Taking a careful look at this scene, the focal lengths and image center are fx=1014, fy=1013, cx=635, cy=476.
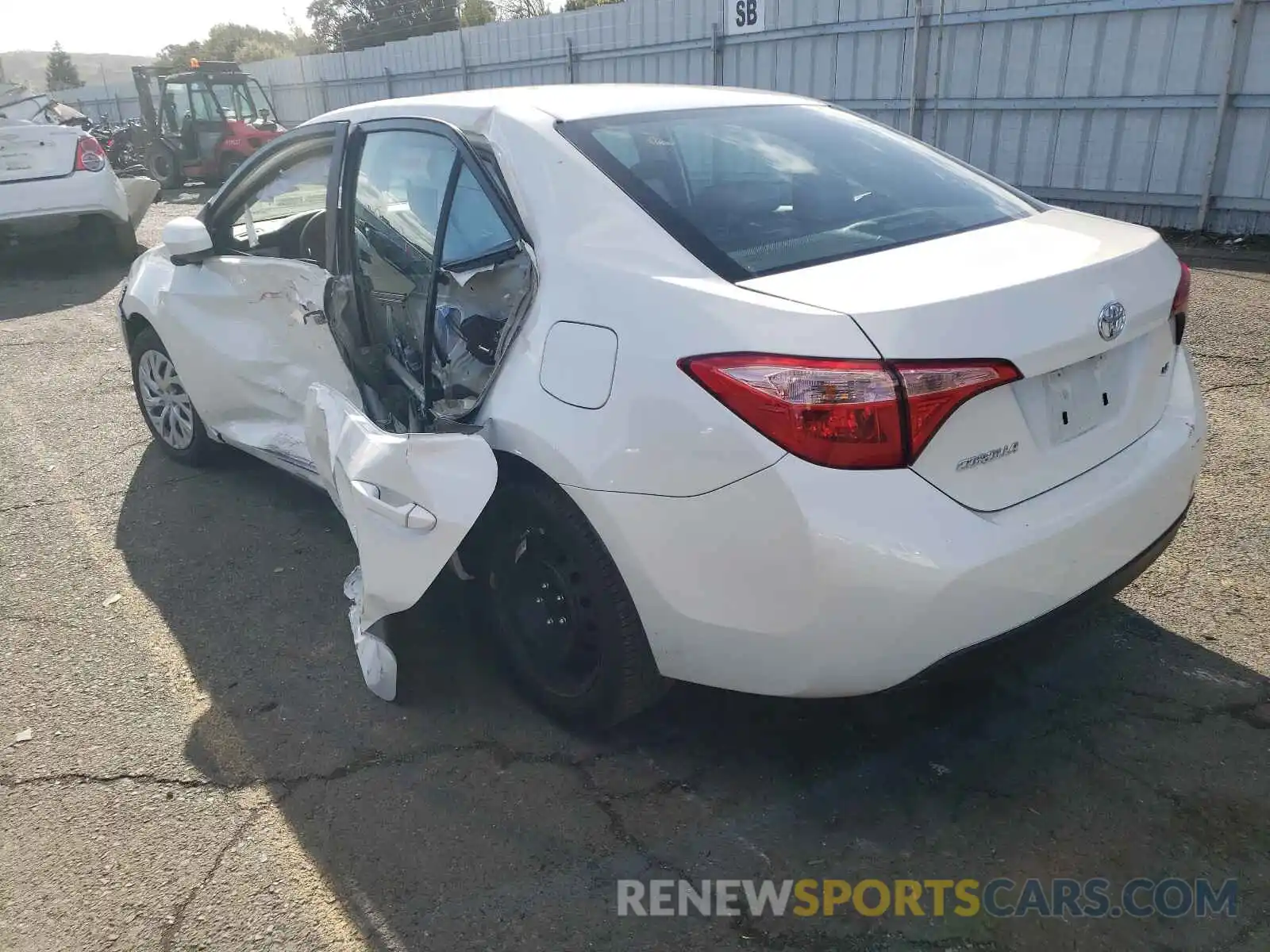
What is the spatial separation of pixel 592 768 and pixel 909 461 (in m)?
1.23

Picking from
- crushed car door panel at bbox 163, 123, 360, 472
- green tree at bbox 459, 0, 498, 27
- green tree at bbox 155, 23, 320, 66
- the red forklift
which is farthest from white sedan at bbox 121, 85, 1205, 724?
green tree at bbox 155, 23, 320, 66

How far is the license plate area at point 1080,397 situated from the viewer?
228cm

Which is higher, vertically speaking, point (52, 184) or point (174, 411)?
point (52, 184)

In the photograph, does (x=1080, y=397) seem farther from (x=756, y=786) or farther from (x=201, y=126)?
(x=201, y=126)

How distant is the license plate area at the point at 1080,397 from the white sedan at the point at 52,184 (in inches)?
404

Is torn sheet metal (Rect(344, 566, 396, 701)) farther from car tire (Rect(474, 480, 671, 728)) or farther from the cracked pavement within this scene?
car tire (Rect(474, 480, 671, 728))

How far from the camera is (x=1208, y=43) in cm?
876

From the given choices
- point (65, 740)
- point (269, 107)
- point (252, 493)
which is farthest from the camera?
point (269, 107)

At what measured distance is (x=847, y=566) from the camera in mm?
2068

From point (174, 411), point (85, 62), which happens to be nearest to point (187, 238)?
point (174, 411)

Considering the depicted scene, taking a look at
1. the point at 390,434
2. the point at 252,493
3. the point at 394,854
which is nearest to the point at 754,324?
the point at 390,434

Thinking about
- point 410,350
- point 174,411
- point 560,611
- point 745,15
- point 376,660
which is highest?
point 745,15

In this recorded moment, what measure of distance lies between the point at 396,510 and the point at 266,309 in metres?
1.57

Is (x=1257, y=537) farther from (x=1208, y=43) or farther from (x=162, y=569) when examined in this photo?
(x=1208, y=43)
